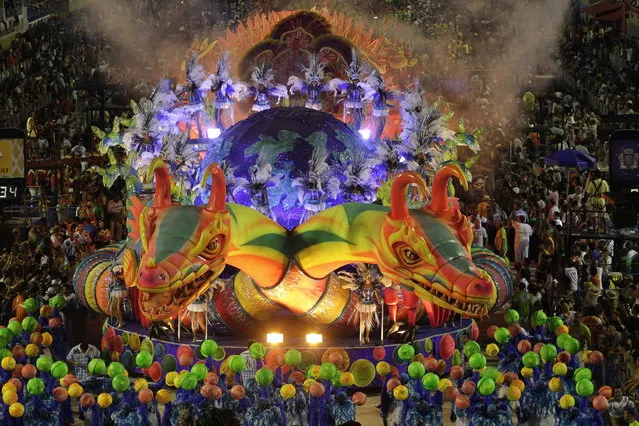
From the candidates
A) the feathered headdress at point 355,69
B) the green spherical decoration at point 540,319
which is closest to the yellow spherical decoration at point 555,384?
the green spherical decoration at point 540,319

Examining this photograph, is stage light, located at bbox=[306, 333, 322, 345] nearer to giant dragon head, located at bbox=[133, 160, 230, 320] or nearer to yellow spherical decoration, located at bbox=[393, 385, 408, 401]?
giant dragon head, located at bbox=[133, 160, 230, 320]

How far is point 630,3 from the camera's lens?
33406 mm

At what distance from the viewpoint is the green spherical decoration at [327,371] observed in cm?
1282

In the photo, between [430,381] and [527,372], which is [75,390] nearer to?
[430,381]

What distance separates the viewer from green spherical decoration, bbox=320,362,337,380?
12.8m

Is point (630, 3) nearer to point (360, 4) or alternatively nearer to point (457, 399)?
point (360, 4)

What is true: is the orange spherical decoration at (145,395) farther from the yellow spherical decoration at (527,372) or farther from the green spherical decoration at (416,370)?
the yellow spherical decoration at (527,372)

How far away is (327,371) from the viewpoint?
12.8 m

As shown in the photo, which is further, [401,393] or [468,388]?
[401,393]

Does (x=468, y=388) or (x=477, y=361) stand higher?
(x=477, y=361)

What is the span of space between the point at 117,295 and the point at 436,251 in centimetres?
481

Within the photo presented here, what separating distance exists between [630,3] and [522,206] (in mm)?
11600

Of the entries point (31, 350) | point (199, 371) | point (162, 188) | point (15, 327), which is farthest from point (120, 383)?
point (15, 327)

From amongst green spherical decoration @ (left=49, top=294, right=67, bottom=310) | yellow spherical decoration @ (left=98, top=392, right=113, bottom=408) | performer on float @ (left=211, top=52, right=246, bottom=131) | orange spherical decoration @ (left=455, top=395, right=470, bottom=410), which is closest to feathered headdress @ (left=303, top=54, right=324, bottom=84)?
performer on float @ (left=211, top=52, right=246, bottom=131)
